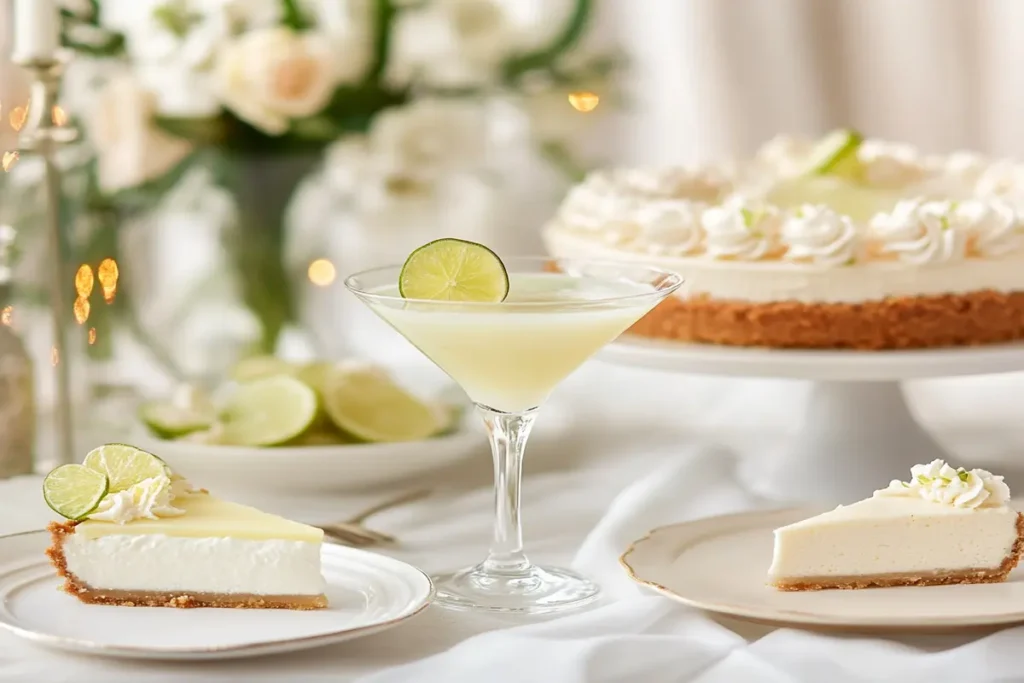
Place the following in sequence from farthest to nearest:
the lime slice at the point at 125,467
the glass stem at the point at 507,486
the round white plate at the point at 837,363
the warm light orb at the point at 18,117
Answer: the warm light orb at the point at 18,117, the round white plate at the point at 837,363, the glass stem at the point at 507,486, the lime slice at the point at 125,467

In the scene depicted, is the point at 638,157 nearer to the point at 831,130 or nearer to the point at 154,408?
the point at 831,130

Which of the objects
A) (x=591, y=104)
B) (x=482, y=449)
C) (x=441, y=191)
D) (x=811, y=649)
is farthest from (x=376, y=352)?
(x=811, y=649)

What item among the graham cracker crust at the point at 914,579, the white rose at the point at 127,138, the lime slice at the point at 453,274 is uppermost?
the white rose at the point at 127,138

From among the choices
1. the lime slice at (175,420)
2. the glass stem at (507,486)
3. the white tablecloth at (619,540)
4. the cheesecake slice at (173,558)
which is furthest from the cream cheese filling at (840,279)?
the cheesecake slice at (173,558)

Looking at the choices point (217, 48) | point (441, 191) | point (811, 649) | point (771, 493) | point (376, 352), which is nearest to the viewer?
point (811, 649)

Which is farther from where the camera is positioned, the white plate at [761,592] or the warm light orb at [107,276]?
the warm light orb at [107,276]

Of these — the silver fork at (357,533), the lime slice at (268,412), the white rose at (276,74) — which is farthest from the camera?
the white rose at (276,74)

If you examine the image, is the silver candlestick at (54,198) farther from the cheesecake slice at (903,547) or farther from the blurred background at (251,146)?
the cheesecake slice at (903,547)
